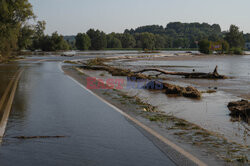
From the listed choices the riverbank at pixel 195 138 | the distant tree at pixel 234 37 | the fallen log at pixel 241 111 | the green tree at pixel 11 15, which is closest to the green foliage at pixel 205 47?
the distant tree at pixel 234 37

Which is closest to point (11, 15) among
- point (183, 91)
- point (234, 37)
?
point (183, 91)

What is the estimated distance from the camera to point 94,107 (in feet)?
35.3

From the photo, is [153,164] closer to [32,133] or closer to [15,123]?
[32,133]

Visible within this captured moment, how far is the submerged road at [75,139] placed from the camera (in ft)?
17.6

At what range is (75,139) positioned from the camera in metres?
6.66

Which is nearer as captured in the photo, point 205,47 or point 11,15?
point 11,15

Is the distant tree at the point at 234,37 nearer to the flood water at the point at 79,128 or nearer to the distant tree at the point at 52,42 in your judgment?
the distant tree at the point at 52,42

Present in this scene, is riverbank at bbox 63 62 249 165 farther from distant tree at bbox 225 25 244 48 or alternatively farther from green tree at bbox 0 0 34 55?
distant tree at bbox 225 25 244 48

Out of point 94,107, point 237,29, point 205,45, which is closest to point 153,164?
point 94,107

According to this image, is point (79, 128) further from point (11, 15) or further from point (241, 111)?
point (11, 15)

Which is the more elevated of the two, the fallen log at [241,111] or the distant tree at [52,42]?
the distant tree at [52,42]

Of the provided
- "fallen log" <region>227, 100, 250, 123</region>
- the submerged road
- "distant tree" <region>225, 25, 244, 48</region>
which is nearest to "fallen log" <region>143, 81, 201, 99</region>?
"fallen log" <region>227, 100, 250, 123</region>

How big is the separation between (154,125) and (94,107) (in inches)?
120

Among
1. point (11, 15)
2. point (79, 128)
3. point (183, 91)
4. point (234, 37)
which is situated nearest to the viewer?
point (79, 128)
